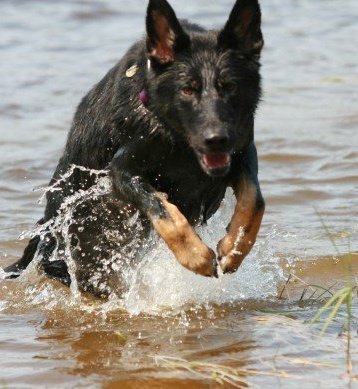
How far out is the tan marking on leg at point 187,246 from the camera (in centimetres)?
A: 575

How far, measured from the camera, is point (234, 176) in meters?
6.28

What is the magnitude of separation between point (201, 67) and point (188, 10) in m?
11.8

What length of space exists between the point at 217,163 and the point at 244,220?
38cm

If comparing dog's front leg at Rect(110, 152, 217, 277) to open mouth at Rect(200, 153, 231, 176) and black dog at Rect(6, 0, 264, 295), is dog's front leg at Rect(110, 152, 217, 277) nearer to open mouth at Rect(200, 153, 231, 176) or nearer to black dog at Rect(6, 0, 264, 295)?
black dog at Rect(6, 0, 264, 295)

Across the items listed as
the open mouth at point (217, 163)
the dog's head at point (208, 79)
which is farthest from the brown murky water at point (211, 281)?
the dog's head at point (208, 79)

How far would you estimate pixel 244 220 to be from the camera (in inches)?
237

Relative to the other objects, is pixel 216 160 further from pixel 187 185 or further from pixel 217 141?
pixel 187 185

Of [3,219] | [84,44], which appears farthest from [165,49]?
[84,44]

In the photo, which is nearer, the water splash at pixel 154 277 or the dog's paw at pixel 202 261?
the dog's paw at pixel 202 261

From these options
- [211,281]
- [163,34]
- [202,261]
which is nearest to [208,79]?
[163,34]

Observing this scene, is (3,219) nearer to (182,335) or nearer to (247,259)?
(247,259)

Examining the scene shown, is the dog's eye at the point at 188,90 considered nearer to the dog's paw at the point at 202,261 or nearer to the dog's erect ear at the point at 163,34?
the dog's erect ear at the point at 163,34

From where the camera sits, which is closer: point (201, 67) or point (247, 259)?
point (201, 67)

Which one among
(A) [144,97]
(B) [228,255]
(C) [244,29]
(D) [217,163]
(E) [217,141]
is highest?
(C) [244,29]
